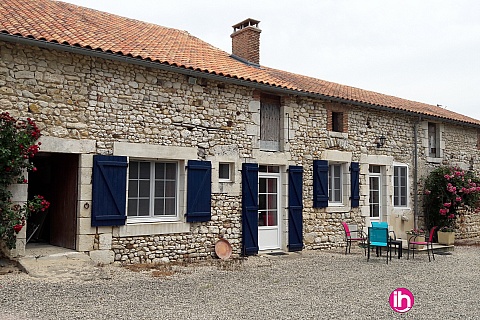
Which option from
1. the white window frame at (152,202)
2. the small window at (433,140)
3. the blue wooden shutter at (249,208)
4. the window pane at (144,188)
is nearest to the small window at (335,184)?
the blue wooden shutter at (249,208)

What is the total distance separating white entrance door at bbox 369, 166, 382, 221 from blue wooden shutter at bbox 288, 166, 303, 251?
2683 millimetres

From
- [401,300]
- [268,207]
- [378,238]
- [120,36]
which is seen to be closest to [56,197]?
[120,36]

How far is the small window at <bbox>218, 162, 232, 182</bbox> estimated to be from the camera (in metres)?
8.73

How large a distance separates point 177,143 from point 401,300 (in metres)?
4.49

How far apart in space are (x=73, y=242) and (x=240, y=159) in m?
3.45

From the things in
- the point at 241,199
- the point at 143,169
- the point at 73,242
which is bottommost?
the point at 73,242

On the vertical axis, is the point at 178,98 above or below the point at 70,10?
below

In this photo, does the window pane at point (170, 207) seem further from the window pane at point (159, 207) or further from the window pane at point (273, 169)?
the window pane at point (273, 169)

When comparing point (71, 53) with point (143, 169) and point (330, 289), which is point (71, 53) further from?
point (330, 289)

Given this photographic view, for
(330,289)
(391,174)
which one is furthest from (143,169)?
(391,174)

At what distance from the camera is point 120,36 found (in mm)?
8555

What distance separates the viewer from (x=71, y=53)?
7027 millimetres

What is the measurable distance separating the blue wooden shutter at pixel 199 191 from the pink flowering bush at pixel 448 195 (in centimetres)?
686

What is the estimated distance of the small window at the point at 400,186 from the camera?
11898 millimetres
